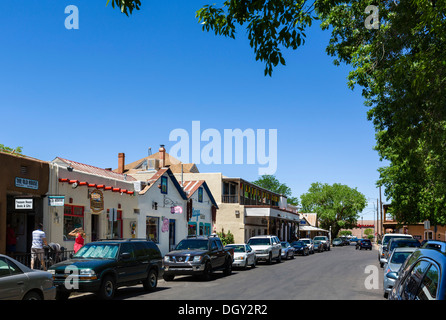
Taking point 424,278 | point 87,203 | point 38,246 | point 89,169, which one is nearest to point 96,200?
point 87,203

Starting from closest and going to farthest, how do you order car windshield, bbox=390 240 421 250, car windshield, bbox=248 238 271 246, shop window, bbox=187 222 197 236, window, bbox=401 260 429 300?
window, bbox=401 260 429 300 < car windshield, bbox=390 240 421 250 < car windshield, bbox=248 238 271 246 < shop window, bbox=187 222 197 236

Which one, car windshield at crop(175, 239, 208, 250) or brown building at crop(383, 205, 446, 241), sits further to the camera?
brown building at crop(383, 205, 446, 241)

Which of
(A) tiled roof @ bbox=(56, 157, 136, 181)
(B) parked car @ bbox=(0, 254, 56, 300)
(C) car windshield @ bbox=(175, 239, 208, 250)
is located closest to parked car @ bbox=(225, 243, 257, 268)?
(C) car windshield @ bbox=(175, 239, 208, 250)

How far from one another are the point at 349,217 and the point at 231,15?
103 metres

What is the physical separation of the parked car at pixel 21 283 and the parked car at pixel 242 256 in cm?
1637

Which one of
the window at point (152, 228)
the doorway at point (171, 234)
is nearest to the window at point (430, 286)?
the window at point (152, 228)

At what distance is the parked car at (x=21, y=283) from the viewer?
970 cm

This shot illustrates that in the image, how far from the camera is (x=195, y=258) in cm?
1986

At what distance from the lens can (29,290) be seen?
33.7ft

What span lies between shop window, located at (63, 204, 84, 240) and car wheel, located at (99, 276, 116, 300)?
28.5 ft

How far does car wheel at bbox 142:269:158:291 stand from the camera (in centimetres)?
1622

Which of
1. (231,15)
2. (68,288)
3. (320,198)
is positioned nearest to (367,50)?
(231,15)

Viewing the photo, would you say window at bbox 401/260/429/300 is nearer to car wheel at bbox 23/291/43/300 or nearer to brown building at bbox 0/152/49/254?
car wheel at bbox 23/291/43/300

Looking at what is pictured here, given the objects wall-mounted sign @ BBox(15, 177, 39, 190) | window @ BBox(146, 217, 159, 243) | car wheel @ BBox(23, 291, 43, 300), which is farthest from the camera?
window @ BBox(146, 217, 159, 243)
